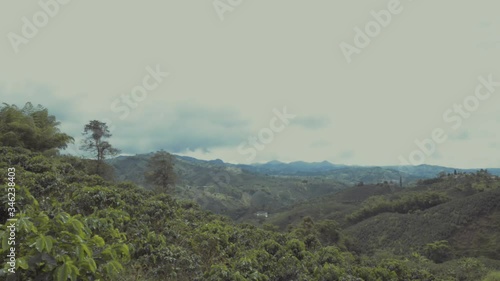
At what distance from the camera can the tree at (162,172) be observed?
1636 inches

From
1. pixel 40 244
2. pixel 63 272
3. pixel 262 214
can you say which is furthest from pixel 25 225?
pixel 262 214

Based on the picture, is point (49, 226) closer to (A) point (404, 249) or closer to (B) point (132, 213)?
(B) point (132, 213)

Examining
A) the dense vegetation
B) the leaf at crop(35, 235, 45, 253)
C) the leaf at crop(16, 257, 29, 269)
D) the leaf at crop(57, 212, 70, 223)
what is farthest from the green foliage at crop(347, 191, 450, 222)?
the leaf at crop(16, 257, 29, 269)

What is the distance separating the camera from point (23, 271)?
371 cm

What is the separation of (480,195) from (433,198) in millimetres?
12720

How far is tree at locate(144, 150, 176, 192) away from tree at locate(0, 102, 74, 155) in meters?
12.9

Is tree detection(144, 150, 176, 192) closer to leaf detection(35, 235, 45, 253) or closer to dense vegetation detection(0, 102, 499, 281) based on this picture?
dense vegetation detection(0, 102, 499, 281)

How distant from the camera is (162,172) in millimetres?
41656

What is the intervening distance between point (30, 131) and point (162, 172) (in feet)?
54.4

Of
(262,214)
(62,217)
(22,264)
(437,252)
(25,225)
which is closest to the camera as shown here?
(22,264)

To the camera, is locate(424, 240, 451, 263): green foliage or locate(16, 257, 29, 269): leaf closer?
locate(16, 257, 29, 269): leaf

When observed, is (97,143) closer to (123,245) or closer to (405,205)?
(123,245)

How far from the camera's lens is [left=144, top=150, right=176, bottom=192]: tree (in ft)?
136

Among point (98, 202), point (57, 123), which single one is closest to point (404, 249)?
point (57, 123)
